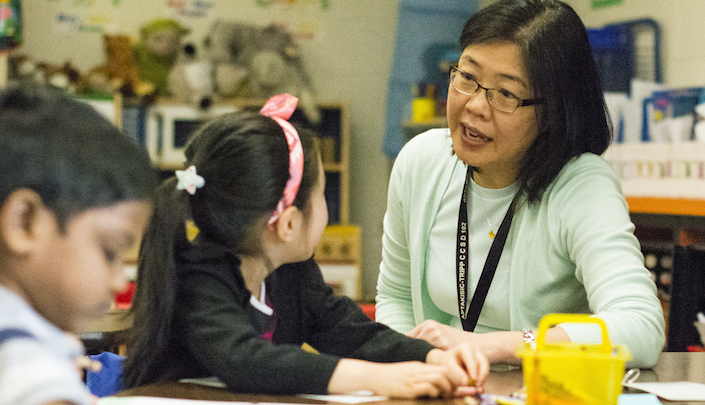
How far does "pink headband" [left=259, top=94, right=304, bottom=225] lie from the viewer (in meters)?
0.96

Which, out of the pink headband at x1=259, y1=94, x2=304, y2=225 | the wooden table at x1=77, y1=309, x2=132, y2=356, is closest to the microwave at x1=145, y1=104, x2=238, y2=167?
the wooden table at x1=77, y1=309, x2=132, y2=356

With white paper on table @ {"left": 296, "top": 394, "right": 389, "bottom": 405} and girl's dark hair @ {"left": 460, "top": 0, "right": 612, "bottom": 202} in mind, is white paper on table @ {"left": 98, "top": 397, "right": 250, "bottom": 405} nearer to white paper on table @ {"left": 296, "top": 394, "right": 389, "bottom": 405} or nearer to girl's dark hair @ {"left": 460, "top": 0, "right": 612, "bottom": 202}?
white paper on table @ {"left": 296, "top": 394, "right": 389, "bottom": 405}

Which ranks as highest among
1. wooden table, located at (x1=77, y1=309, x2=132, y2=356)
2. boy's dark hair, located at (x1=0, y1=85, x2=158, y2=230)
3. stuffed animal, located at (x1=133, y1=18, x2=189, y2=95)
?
stuffed animal, located at (x1=133, y1=18, x2=189, y2=95)

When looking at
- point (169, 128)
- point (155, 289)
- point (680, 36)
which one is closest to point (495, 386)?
point (155, 289)

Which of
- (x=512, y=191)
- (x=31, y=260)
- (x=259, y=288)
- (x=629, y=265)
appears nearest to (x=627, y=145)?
(x=512, y=191)

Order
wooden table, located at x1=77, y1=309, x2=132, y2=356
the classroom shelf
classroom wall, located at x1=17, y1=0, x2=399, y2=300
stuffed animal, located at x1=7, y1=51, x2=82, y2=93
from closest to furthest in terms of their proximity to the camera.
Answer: wooden table, located at x1=77, y1=309, x2=132, y2=356 → the classroom shelf → stuffed animal, located at x1=7, y1=51, x2=82, y2=93 → classroom wall, located at x1=17, y1=0, x2=399, y2=300

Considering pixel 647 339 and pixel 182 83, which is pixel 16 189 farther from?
pixel 182 83

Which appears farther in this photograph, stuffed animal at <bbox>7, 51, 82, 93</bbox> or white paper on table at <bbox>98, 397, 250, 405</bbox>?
stuffed animal at <bbox>7, 51, 82, 93</bbox>

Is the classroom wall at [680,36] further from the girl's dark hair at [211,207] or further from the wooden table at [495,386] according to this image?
the girl's dark hair at [211,207]

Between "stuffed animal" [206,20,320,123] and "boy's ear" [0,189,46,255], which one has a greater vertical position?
"stuffed animal" [206,20,320,123]

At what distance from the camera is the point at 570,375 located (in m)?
0.66

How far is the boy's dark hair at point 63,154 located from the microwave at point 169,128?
3132 millimetres

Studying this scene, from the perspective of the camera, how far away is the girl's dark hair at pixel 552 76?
116cm

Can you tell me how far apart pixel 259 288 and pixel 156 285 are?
202 mm
